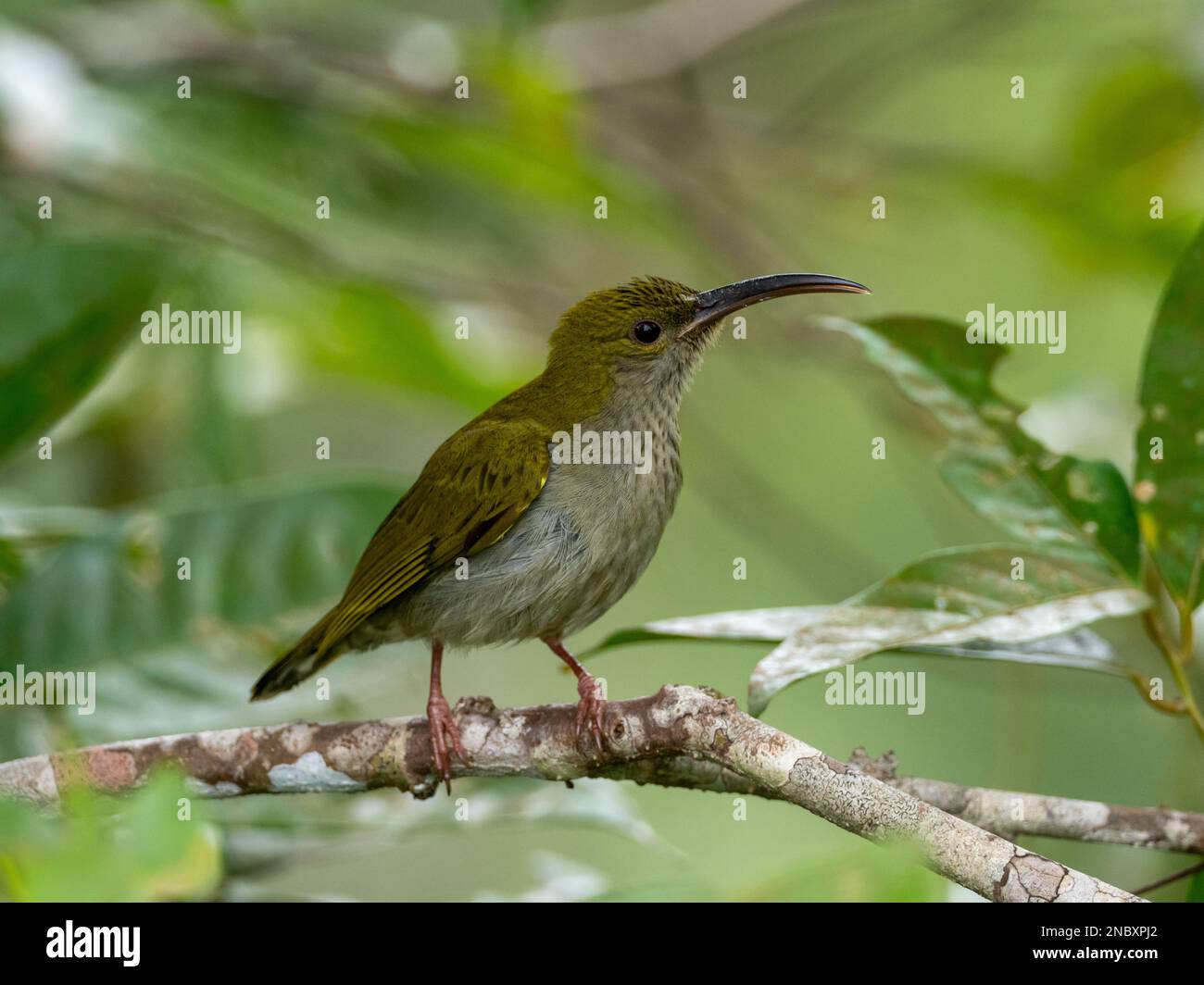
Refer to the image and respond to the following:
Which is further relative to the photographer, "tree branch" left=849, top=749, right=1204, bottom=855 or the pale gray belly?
the pale gray belly

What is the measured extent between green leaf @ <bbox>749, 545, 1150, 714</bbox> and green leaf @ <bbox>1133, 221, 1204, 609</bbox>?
4.5 inches

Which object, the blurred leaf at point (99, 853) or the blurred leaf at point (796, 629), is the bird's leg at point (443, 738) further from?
the blurred leaf at point (99, 853)

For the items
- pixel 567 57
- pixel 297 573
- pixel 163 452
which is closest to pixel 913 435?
pixel 567 57

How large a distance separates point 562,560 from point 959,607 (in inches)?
44.7

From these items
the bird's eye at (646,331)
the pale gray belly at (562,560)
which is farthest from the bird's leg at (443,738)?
the bird's eye at (646,331)

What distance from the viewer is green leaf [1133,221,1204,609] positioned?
107 inches

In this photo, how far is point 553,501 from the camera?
352cm

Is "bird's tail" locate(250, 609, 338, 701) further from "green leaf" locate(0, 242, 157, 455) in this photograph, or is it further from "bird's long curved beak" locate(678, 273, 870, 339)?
"bird's long curved beak" locate(678, 273, 870, 339)

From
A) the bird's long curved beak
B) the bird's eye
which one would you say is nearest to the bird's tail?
the bird's eye

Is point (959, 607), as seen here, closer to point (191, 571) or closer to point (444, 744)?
point (444, 744)

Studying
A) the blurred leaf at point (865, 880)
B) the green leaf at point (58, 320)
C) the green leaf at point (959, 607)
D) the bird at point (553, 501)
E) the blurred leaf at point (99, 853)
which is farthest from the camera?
the bird at point (553, 501)

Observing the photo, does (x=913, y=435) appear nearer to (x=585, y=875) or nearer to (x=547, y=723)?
(x=585, y=875)

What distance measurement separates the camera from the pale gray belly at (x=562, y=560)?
344cm

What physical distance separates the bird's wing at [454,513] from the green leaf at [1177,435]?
4.88 feet
